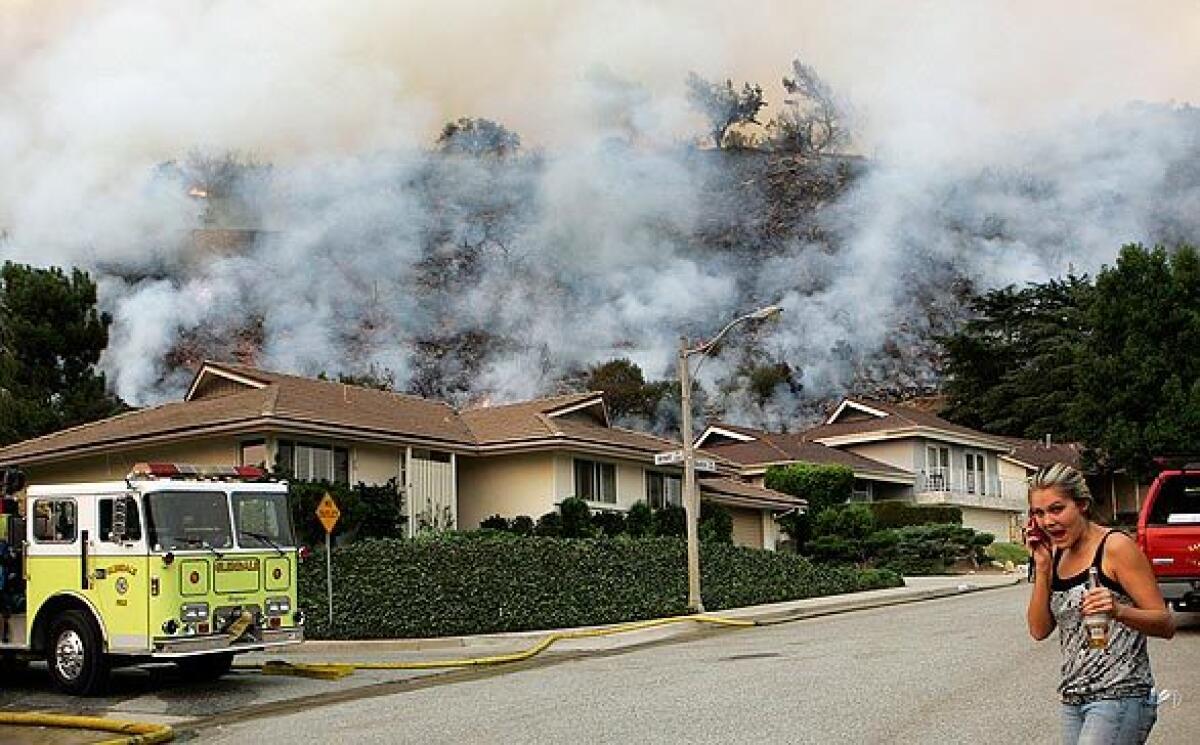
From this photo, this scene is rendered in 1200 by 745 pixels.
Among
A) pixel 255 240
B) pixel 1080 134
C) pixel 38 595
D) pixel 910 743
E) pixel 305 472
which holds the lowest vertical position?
pixel 910 743

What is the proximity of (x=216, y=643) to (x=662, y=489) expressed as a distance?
26.8 m

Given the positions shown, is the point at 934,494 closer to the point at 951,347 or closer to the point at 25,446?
the point at 951,347

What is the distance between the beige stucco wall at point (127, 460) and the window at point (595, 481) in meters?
9.74

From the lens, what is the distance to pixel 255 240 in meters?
148

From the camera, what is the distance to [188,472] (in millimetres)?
17203

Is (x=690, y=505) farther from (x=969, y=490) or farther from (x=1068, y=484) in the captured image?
(x=969, y=490)

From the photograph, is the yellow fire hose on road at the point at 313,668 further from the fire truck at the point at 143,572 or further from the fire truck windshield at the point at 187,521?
the fire truck windshield at the point at 187,521

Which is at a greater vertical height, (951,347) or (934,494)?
(951,347)

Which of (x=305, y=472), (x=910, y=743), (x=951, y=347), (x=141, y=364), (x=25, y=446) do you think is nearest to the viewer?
(x=910, y=743)

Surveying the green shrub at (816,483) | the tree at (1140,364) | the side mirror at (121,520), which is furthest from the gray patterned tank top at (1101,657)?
the tree at (1140,364)

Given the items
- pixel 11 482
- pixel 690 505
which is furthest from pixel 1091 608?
pixel 690 505

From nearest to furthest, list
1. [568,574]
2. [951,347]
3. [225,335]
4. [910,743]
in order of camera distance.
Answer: [910,743], [568,574], [951,347], [225,335]

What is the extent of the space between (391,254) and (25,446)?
127 m

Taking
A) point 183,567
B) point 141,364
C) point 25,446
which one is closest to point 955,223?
point 141,364
